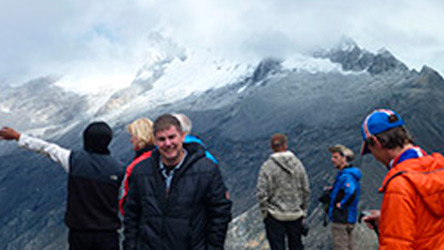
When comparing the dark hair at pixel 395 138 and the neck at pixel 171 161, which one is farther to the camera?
the neck at pixel 171 161

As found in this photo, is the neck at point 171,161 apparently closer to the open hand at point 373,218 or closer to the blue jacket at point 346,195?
the open hand at point 373,218

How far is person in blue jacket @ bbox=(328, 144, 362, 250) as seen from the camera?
13.8 feet

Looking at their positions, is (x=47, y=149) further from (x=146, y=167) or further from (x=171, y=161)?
(x=171, y=161)

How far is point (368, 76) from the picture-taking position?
42.3 m

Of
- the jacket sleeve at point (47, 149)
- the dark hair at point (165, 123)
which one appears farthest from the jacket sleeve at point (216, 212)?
the jacket sleeve at point (47, 149)

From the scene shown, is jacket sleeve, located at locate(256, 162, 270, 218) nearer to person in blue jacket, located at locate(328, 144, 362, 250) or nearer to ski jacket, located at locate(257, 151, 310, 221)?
ski jacket, located at locate(257, 151, 310, 221)

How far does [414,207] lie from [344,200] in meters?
2.76

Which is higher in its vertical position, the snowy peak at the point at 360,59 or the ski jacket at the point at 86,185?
the snowy peak at the point at 360,59

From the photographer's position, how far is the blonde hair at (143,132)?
10.2ft

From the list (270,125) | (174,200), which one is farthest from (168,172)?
(270,125)

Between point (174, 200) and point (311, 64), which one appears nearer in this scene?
point (174, 200)

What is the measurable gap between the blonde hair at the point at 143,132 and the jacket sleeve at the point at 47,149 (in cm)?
60

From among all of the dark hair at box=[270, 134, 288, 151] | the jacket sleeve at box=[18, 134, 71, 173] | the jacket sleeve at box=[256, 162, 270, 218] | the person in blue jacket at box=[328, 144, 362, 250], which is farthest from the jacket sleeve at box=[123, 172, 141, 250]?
the person in blue jacket at box=[328, 144, 362, 250]

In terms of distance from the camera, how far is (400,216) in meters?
1.55
